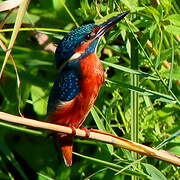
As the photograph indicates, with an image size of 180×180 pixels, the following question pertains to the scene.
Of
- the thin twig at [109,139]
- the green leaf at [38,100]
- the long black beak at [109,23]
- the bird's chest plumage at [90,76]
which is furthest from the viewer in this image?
the green leaf at [38,100]

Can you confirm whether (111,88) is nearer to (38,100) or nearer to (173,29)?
(173,29)

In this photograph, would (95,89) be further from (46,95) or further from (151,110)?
(46,95)

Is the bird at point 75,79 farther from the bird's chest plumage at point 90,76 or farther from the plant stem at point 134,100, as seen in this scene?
the plant stem at point 134,100

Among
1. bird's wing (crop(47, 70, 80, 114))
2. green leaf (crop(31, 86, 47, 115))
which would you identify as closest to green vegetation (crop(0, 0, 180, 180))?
green leaf (crop(31, 86, 47, 115))

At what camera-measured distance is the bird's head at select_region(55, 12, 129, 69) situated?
2.73 meters

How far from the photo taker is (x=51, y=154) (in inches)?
139

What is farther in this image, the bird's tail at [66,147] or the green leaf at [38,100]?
the green leaf at [38,100]

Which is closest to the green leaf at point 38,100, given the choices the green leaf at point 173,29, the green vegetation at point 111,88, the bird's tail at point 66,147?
the green vegetation at point 111,88

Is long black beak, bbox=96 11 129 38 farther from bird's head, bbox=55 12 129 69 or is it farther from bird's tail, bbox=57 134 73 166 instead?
bird's tail, bbox=57 134 73 166

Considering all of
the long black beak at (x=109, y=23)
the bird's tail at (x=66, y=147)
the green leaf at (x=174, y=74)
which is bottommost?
the bird's tail at (x=66, y=147)

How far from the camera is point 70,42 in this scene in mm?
2746

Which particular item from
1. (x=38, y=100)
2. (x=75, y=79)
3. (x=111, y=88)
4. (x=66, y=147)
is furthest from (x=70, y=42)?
(x=38, y=100)

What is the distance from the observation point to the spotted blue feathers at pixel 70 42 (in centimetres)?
273

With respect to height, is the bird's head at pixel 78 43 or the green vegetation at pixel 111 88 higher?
the bird's head at pixel 78 43
